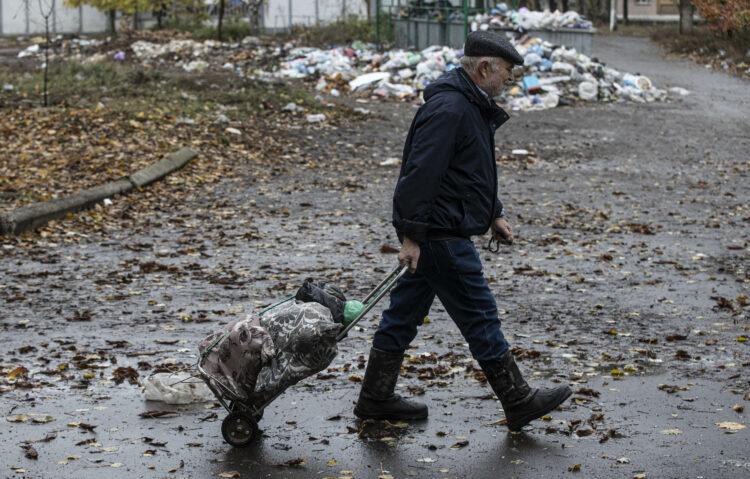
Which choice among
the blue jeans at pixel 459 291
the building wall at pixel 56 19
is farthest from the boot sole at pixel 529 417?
the building wall at pixel 56 19

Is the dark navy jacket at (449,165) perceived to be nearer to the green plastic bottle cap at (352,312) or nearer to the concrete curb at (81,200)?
the green plastic bottle cap at (352,312)

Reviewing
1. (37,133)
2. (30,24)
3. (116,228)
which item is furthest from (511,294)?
(30,24)

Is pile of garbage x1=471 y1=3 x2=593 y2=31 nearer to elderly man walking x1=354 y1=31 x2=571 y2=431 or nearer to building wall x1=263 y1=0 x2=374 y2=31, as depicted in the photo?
building wall x1=263 y1=0 x2=374 y2=31

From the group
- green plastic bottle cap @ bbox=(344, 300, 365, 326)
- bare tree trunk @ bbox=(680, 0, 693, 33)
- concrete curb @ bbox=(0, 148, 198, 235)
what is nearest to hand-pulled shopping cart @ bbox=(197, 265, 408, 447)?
green plastic bottle cap @ bbox=(344, 300, 365, 326)

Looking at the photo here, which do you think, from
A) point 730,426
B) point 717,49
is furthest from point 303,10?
point 730,426

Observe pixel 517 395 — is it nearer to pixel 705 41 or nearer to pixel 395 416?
pixel 395 416

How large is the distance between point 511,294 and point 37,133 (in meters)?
9.88

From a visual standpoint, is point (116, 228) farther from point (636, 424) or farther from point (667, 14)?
point (667, 14)

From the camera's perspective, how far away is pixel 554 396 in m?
5.79

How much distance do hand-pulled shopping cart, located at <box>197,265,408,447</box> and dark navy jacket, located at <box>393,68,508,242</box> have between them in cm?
68

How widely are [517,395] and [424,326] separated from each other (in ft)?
7.64

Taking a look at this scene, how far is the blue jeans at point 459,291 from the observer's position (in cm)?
566

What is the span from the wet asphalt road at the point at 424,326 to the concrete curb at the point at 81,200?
48cm

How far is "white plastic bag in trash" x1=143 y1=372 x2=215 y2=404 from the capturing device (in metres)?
6.23
